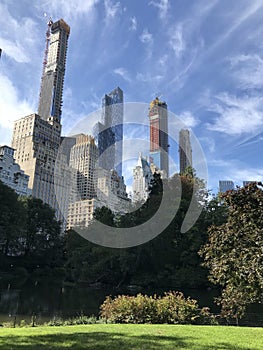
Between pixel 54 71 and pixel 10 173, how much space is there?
65.6 meters

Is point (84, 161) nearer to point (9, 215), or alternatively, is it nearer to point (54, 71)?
point (9, 215)

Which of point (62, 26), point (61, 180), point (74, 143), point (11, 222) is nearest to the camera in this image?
point (74, 143)

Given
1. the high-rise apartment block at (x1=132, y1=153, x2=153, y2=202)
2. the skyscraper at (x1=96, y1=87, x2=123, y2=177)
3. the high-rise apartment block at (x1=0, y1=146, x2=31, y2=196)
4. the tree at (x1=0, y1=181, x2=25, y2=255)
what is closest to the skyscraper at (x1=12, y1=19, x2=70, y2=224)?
the high-rise apartment block at (x1=0, y1=146, x2=31, y2=196)

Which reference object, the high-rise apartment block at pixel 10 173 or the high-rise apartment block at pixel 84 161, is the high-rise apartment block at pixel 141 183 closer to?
the high-rise apartment block at pixel 84 161

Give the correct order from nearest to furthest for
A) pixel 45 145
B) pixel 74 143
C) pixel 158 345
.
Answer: pixel 158 345 < pixel 74 143 < pixel 45 145

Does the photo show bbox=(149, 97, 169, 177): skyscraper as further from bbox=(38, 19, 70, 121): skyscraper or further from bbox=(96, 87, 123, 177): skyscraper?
bbox=(38, 19, 70, 121): skyscraper

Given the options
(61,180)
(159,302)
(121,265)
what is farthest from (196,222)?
(61,180)

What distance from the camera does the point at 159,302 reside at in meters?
9.28

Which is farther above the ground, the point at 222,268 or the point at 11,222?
the point at 11,222

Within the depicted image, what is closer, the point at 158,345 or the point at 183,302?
the point at 158,345

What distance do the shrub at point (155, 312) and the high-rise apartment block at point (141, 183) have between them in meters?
14.1

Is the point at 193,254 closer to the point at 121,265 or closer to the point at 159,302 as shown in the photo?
the point at 121,265

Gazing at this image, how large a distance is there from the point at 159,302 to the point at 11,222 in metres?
28.0

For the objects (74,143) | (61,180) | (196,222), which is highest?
(61,180)
